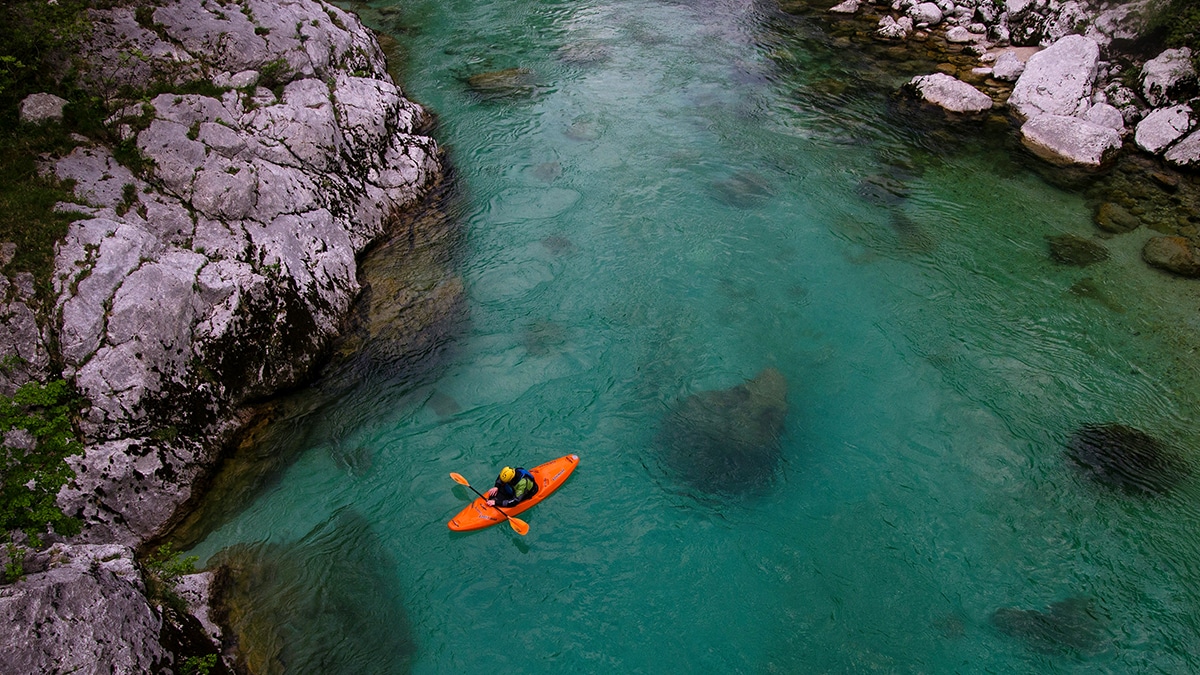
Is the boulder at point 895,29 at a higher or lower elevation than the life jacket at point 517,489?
higher

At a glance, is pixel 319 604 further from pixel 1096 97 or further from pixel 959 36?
pixel 959 36

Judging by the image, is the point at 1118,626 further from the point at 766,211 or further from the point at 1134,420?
the point at 766,211

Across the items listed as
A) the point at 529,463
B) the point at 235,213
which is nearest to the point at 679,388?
the point at 529,463

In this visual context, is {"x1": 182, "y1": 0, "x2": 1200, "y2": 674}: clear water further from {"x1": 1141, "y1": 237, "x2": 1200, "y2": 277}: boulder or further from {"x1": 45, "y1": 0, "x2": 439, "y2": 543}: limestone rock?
{"x1": 45, "y1": 0, "x2": 439, "y2": 543}: limestone rock

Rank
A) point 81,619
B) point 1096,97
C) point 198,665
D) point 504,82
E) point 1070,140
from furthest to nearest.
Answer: point 504,82 < point 1096,97 < point 1070,140 < point 198,665 < point 81,619

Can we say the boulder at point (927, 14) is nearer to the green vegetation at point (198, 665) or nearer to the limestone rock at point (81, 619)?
the green vegetation at point (198, 665)

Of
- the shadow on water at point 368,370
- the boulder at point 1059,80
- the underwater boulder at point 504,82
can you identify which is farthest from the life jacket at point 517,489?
the boulder at point 1059,80

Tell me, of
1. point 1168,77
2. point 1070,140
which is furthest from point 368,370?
point 1168,77
